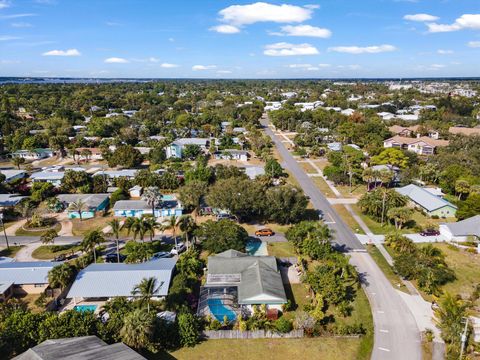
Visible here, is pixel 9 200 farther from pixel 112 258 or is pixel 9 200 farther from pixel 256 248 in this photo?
pixel 256 248

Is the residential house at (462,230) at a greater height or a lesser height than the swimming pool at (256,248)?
greater

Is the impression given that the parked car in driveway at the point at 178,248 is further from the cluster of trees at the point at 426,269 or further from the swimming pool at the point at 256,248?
the cluster of trees at the point at 426,269

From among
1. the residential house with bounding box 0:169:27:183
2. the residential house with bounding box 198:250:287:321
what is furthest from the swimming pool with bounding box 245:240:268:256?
the residential house with bounding box 0:169:27:183

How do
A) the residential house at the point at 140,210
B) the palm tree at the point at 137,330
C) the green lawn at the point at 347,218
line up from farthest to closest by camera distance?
the residential house at the point at 140,210, the green lawn at the point at 347,218, the palm tree at the point at 137,330

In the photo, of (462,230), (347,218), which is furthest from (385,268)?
(347,218)

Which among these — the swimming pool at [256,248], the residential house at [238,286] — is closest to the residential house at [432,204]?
the swimming pool at [256,248]

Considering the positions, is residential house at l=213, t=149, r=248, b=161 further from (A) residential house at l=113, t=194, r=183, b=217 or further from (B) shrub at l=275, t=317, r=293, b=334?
(B) shrub at l=275, t=317, r=293, b=334
